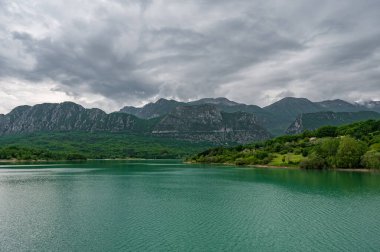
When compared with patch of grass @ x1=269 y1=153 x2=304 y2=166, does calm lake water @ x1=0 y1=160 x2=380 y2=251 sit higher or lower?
lower

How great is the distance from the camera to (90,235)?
127ft

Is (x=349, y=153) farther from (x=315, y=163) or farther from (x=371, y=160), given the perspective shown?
(x=315, y=163)

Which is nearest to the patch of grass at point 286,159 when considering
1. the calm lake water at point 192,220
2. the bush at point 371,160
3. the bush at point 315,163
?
the bush at point 315,163

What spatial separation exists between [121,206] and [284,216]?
92.9 ft

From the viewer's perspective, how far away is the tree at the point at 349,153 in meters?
133

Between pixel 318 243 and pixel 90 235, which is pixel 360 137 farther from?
pixel 90 235

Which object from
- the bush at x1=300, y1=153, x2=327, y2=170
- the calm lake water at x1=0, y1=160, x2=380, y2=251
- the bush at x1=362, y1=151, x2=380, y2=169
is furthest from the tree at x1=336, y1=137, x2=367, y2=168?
the calm lake water at x1=0, y1=160, x2=380, y2=251

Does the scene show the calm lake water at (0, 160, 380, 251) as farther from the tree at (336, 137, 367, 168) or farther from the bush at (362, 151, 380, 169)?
the tree at (336, 137, 367, 168)

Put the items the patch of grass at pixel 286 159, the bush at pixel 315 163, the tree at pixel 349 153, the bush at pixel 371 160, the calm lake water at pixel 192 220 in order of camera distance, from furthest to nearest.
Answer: the patch of grass at pixel 286 159 → the bush at pixel 315 163 → the tree at pixel 349 153 → the bush at pixel 371 160 → the calm lake water at pixel 192 220

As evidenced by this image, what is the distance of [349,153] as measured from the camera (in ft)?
445

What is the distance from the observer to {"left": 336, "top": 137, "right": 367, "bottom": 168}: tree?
133 m

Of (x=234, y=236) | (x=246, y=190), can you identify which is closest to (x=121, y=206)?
(x=234, y=236)

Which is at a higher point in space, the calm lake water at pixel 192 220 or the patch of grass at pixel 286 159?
the patch of grass at pixel 286 159

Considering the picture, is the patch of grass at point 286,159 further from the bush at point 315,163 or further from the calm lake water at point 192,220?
the calm lake water at point 192,220
